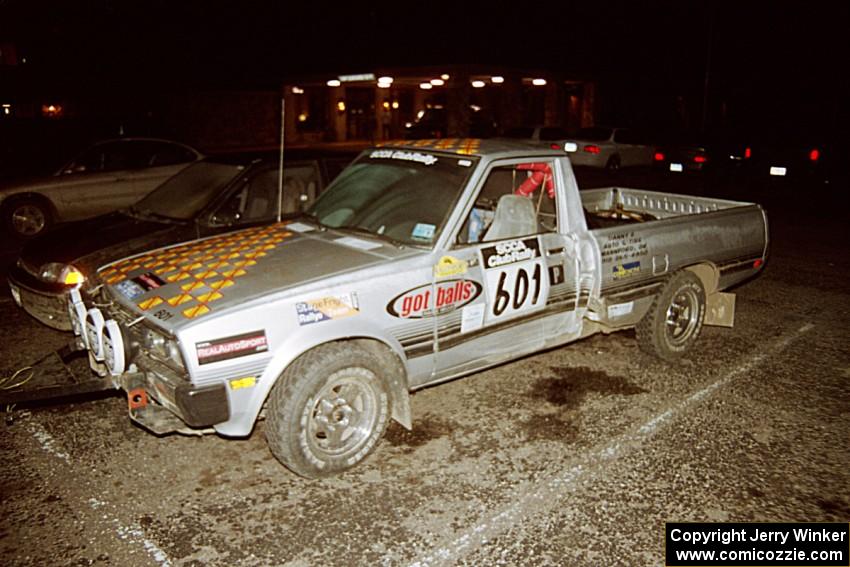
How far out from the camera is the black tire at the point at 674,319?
5.54 m

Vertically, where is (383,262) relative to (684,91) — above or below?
below

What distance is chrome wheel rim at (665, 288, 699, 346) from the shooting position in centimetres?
574

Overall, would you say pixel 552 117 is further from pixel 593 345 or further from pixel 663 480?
pixel 663 480

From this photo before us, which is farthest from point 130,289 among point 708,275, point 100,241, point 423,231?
point 708,275

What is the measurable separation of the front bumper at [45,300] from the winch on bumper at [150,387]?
75.9 inches

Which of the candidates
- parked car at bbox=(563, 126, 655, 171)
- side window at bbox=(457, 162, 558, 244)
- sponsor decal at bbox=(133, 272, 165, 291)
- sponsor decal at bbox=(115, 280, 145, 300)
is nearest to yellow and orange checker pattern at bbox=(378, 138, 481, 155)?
side window at bbox=(457, 162, 558, 244)

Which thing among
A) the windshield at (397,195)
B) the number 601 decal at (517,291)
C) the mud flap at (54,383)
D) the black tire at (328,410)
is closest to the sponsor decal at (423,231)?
the windshield at (397,195)

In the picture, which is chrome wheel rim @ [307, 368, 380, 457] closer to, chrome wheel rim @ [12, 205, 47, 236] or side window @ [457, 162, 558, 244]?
side window @ [457, 162, 558, 244]

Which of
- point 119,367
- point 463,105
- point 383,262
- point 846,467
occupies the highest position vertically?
point 463,105

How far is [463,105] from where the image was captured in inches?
1068

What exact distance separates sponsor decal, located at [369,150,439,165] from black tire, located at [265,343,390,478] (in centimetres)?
163

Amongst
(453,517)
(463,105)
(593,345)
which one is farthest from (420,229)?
(463,105)

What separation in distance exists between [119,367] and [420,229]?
6.46ft

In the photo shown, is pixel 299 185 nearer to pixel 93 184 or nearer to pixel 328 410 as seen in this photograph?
pixel 328 410
